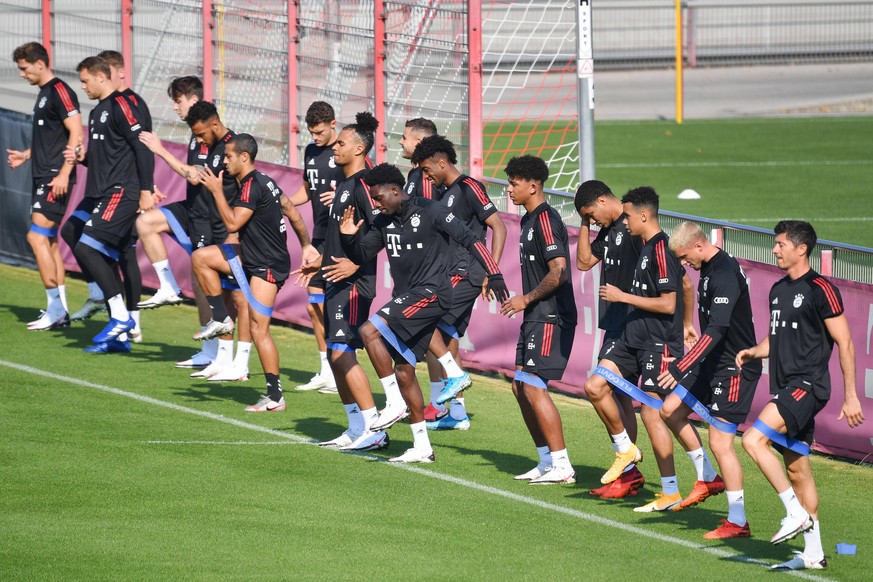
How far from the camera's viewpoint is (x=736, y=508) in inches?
330

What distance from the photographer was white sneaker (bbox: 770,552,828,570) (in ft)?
25.3

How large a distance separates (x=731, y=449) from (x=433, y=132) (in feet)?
14.5

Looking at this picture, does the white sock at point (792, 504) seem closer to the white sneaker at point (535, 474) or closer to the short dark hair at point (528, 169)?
the white sneaker at point (535, 474)

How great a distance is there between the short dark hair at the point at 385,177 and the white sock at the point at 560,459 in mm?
2136

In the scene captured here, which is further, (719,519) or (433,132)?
(433,132)

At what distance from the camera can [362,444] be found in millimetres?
10461

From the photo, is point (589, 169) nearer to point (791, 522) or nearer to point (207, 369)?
point (207, 369)

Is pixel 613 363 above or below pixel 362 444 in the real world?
above

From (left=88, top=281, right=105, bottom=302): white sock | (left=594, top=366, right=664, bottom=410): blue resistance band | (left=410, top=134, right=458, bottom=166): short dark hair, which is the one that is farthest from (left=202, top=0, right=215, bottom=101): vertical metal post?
(left=594, top=366, right=664, bottom=410): blue resistance band

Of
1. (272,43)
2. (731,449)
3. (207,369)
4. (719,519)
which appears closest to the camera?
(731,449)

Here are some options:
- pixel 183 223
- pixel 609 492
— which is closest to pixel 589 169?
pixel 183 223

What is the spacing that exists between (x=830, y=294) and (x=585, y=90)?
603 cm

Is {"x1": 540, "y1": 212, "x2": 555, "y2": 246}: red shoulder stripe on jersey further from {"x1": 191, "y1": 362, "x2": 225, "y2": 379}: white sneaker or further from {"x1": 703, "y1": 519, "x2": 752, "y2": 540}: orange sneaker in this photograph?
{"x1": 191, "y1": 362, "x2": 225, "y2": 379}: white sneaker

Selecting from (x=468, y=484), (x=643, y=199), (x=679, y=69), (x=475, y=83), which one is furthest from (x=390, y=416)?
(x=679, y=69)
